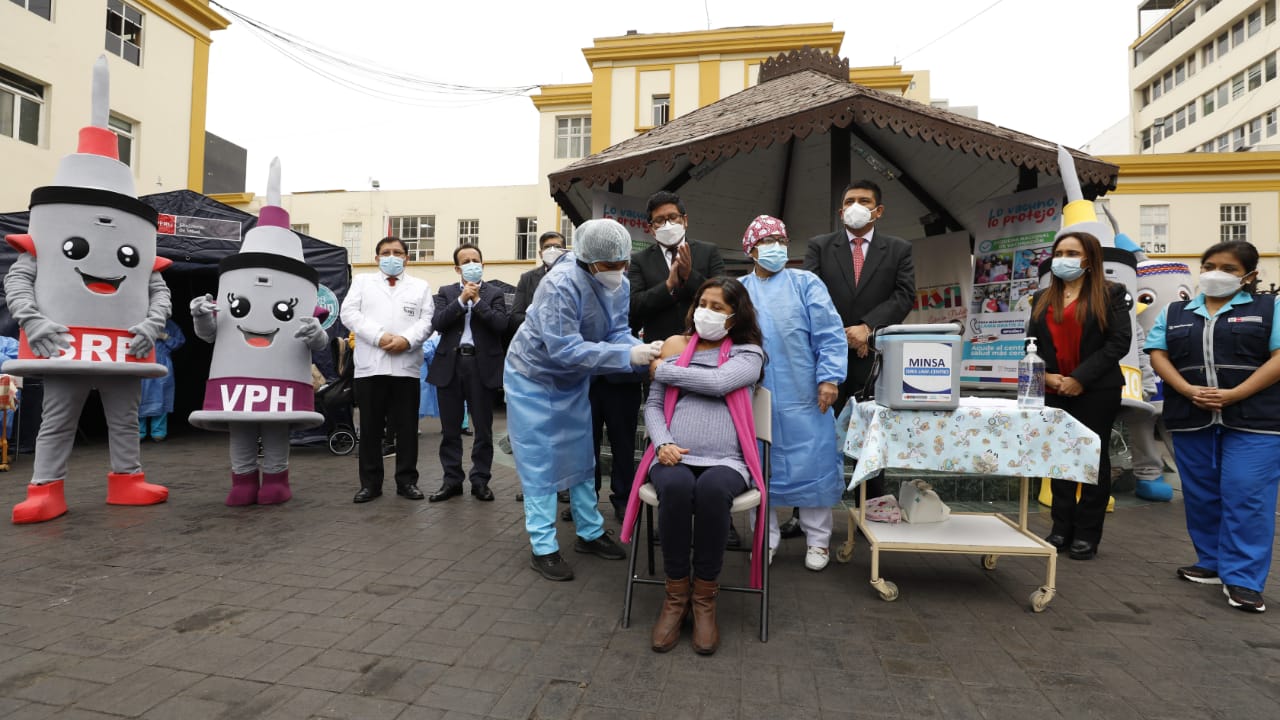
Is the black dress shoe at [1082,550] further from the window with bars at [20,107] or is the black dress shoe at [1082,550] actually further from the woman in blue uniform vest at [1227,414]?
the window with bars at [20,107]

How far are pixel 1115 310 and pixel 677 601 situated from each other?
310 centimetres

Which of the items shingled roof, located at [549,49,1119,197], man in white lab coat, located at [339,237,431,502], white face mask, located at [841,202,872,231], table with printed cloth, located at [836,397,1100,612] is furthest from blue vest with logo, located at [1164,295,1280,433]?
man in white lab coat, located at [339,237,431,502]

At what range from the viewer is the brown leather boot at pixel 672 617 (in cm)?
254

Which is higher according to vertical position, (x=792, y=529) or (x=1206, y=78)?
(x=1206, y=78)

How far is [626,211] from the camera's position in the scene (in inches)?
275

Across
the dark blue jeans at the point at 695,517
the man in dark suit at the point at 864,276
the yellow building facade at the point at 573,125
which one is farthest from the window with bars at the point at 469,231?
the dark blue jeans at the point at 695,517

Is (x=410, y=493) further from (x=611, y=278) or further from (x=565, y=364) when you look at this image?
(x=611, y=278)

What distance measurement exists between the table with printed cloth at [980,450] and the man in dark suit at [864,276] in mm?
862

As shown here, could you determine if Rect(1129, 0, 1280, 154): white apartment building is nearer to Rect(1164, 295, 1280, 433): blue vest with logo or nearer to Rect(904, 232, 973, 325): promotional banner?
Rect(904, 232, 973, 325): promotional banner

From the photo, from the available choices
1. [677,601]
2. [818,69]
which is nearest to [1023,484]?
[677,601]

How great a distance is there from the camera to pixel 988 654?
2.54 meters

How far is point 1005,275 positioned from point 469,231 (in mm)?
20822

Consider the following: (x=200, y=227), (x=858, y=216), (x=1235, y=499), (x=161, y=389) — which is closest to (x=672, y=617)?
(x=858, y=216)

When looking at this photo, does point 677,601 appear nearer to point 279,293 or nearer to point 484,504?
point 484,504
